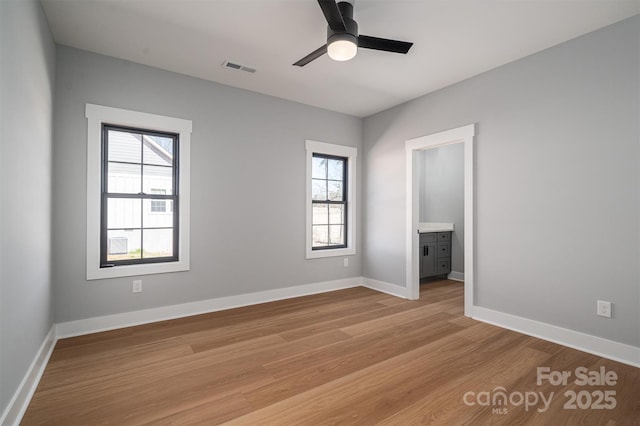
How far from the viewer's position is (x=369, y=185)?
518 cm

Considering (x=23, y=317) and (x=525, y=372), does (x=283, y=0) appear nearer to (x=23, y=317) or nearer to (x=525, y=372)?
(x=23, y=317)

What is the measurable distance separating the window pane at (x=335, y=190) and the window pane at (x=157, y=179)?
7.84 ft

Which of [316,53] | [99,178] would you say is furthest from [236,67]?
[99,178]

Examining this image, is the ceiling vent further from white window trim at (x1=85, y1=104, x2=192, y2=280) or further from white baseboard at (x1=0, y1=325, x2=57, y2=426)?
white baseboard at (x1=0, y1=325, x2=57, y2=426)

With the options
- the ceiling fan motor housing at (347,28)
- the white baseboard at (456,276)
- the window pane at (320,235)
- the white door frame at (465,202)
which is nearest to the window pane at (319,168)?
the window pane at (320,235)

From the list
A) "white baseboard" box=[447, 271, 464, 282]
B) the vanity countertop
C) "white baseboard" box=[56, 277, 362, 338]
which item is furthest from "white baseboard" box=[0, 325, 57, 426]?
"white baseboard" box=[447, 271, 464, 282]

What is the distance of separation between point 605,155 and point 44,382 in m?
4.77

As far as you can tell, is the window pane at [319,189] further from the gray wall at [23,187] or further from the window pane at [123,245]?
the gray wall at [23,187]

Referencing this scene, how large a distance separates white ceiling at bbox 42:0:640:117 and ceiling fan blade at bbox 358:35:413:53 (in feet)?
0.72

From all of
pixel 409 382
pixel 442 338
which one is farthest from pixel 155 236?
pixel 442 338

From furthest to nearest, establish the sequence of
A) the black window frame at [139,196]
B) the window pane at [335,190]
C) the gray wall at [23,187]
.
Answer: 1. the window pane at [335,190]
2. the black window frame at [139,196]
3. the gray wall at [23,187]

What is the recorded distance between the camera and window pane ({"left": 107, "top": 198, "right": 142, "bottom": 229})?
3.33 meters

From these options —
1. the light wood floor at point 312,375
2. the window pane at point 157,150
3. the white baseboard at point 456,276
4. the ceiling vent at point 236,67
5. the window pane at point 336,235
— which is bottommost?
the light wood floor at point 312,375

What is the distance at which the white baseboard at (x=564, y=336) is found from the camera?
2576 mm
